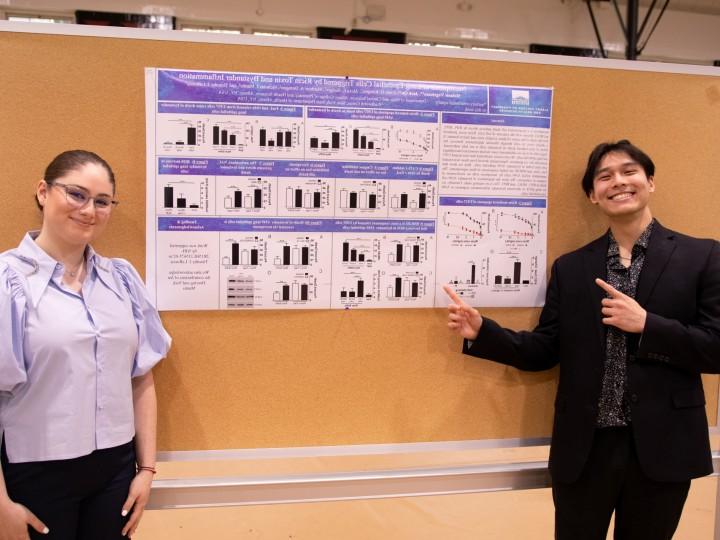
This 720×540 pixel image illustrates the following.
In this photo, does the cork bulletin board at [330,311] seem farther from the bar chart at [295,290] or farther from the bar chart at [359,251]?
the bar chart at [359,251]

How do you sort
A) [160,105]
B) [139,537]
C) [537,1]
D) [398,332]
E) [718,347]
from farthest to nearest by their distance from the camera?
[537,1] < [139,537] < [398,332] < [160,105] < [718,347]

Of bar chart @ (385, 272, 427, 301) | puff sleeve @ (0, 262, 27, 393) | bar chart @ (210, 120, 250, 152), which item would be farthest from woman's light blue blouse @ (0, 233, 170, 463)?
bar chart @ (385, 272, 427, 301)

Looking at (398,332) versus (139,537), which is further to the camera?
(139,537)

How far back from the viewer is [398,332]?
1733 millimetres

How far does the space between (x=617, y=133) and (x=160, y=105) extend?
1.53 metres

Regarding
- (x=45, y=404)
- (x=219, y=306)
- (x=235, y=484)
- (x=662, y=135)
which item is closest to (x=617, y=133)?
(x=662, y=135)

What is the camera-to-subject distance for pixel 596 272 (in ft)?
5.27

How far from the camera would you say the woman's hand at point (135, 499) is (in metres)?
1.39

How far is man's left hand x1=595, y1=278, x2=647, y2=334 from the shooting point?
1473 millimetres

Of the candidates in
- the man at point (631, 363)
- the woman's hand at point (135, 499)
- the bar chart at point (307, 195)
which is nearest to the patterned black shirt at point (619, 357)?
the man at point (631, 363)

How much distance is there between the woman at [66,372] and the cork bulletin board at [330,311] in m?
0.26

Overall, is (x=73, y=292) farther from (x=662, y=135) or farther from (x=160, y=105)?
(x=662, y=135)

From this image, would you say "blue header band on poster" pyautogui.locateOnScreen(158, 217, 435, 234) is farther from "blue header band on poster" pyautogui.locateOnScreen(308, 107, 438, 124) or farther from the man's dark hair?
the man's dark hair

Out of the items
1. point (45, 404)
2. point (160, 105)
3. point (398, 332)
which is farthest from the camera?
point (398, 332)
